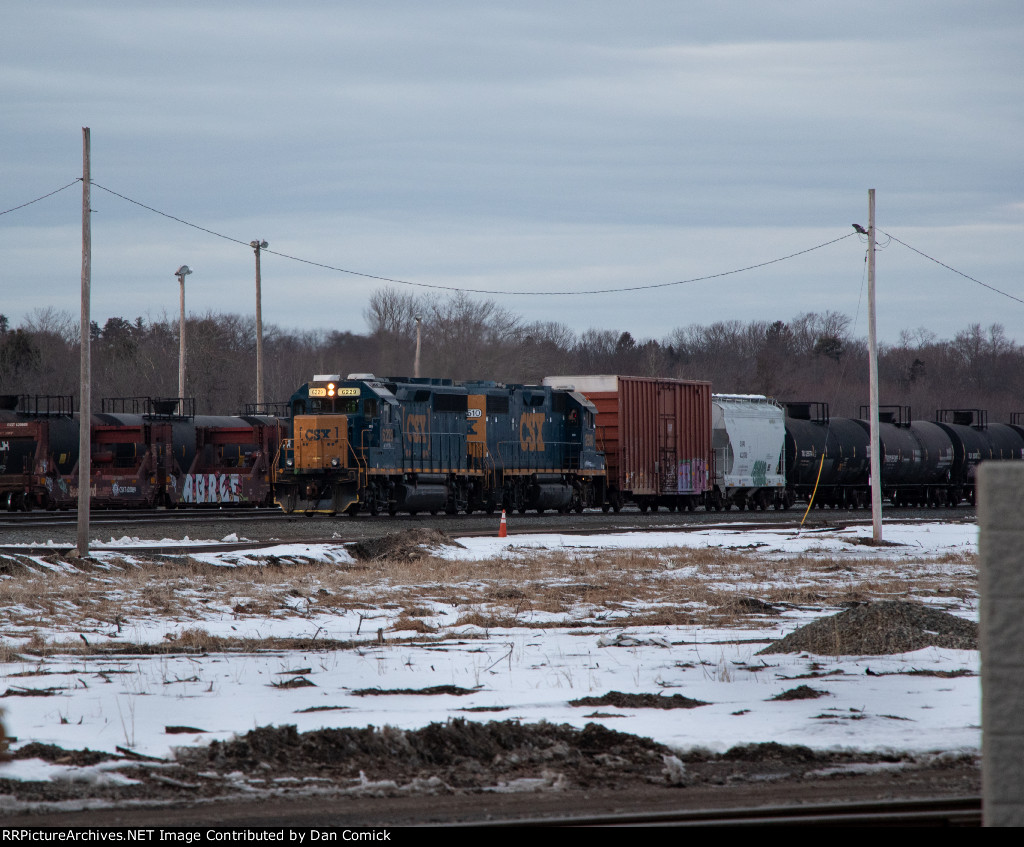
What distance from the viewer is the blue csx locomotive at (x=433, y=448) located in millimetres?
34562

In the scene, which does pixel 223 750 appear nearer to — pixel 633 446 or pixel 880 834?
pixel 880 834

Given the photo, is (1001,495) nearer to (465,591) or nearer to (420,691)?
(420,691)

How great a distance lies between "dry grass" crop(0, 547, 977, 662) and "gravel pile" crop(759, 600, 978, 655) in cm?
203

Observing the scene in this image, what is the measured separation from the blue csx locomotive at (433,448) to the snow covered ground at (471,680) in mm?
18171

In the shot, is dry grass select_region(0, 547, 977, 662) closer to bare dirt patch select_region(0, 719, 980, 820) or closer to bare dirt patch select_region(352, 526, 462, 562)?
bare dirt patch select_region(352, 526, 462, 562)

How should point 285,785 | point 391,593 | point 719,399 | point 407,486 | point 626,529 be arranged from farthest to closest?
1. point 719,399
2. point 407,486
3. point 626,529
4. point 391,593
5. point 285,785

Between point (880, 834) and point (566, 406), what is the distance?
111ft

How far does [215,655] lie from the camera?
11750mm

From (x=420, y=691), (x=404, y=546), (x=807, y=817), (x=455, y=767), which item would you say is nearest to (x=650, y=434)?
(x=404, y=546)

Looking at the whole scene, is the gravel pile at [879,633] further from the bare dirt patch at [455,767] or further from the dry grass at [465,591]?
the bare dirt patch at [455,767]

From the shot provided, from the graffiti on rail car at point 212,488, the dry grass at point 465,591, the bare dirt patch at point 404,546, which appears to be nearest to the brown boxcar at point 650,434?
the graffiti on rail car at point 212,488

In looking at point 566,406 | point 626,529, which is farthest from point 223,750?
point 566,406

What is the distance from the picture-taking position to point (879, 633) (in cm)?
1209

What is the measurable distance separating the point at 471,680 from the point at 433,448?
2573 cm
